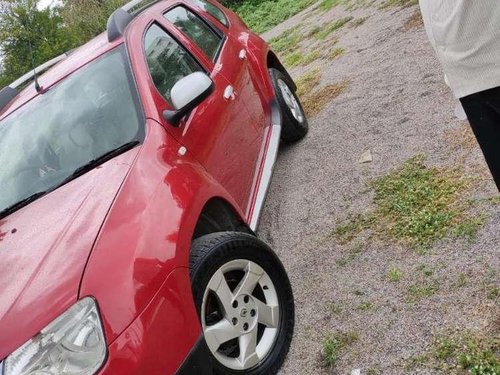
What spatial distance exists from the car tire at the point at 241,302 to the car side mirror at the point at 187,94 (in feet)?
2.50

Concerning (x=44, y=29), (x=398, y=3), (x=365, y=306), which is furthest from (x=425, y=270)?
(x=44, y=29)

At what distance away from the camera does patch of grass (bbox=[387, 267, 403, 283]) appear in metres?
3.00

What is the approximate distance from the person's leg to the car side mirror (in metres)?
1.52

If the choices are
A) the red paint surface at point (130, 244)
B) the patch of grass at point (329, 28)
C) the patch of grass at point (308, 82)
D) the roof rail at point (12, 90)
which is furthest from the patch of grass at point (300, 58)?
the red paint surface at point (130, 244)

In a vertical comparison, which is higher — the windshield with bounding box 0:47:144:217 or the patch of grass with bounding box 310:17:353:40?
the windshield with bounding box 0:47:144:217

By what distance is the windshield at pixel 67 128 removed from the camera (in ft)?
9.56

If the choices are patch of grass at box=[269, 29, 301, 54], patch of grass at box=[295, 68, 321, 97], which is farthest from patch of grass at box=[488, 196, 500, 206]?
patch of grass at box=[269, 29, 301, 54]

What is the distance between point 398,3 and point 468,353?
707cm

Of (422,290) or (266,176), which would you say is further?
(266,176)

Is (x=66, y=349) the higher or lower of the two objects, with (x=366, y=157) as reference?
higher

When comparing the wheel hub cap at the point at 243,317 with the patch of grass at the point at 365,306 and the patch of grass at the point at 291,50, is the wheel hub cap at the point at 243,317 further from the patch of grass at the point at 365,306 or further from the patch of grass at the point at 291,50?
the patch of grass at the point at 291,50

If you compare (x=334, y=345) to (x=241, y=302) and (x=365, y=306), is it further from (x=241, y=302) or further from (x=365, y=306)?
(x=241, y=302)

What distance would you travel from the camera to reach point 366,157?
4422 mm

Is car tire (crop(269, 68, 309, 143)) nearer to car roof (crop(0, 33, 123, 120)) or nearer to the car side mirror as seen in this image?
car roof (crop(0, 33, 123, 120))
